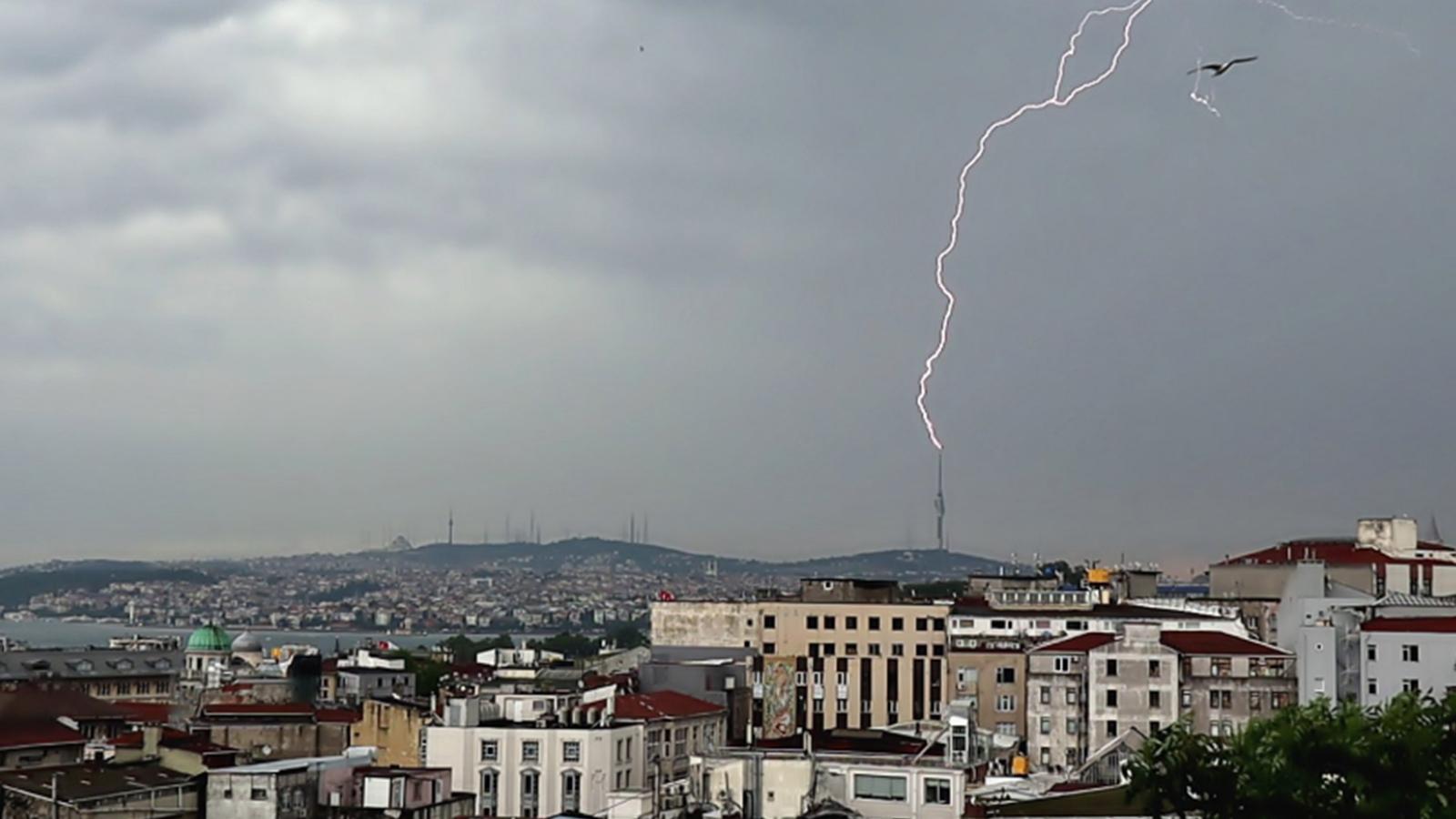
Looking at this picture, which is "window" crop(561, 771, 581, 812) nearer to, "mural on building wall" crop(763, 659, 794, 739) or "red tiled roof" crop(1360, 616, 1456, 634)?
"mural on building wall" crop(763, 659, 794, 739)

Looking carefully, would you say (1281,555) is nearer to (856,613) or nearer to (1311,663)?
(856,613)

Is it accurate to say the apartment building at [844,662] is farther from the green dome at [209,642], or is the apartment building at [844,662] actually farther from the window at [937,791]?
the green dome at [209,642]

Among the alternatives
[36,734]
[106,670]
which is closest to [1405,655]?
[36,734]

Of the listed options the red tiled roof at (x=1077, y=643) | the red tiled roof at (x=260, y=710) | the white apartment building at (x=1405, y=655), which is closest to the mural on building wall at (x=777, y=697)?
the red tiled roof at (x=1077, y=643)

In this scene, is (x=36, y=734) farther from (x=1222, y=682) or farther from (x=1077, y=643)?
(x=1222, y=682)

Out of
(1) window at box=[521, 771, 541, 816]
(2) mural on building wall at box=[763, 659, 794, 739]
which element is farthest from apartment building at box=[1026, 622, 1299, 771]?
(1) window at box=[521, 771, 541, 816]
